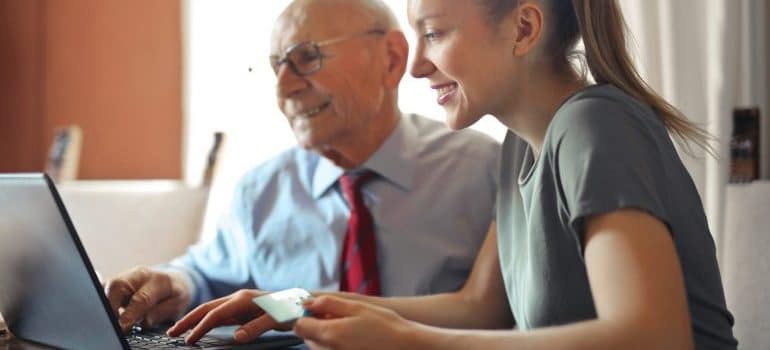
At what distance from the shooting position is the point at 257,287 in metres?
1.82

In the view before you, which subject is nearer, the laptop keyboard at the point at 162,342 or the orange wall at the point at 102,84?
the laptop keyboard at the point at 162,342

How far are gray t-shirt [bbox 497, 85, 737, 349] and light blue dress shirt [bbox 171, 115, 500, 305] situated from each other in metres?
0.61

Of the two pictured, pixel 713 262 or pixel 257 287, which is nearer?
pixel 713 262

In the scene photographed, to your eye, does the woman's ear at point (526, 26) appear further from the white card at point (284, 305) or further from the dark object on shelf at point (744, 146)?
the dark object on shelf at point (744, 146)

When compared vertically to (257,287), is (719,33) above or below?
above

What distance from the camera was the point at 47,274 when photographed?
3.30ft

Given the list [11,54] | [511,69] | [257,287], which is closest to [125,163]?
[11,54]

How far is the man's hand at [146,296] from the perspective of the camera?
51.1 inches

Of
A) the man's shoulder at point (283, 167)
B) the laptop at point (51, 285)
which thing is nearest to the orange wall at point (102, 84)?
the man's shoulder at point (283, 167)

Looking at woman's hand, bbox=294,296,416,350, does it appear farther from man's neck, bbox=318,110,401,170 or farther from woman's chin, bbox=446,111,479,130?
man's neck, bbox=318,110,401,170

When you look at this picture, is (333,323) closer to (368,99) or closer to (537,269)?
(537,269)

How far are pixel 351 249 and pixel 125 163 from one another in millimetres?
2007

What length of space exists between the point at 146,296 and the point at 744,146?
40.9 inches

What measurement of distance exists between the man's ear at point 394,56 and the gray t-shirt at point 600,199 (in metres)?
0.77
